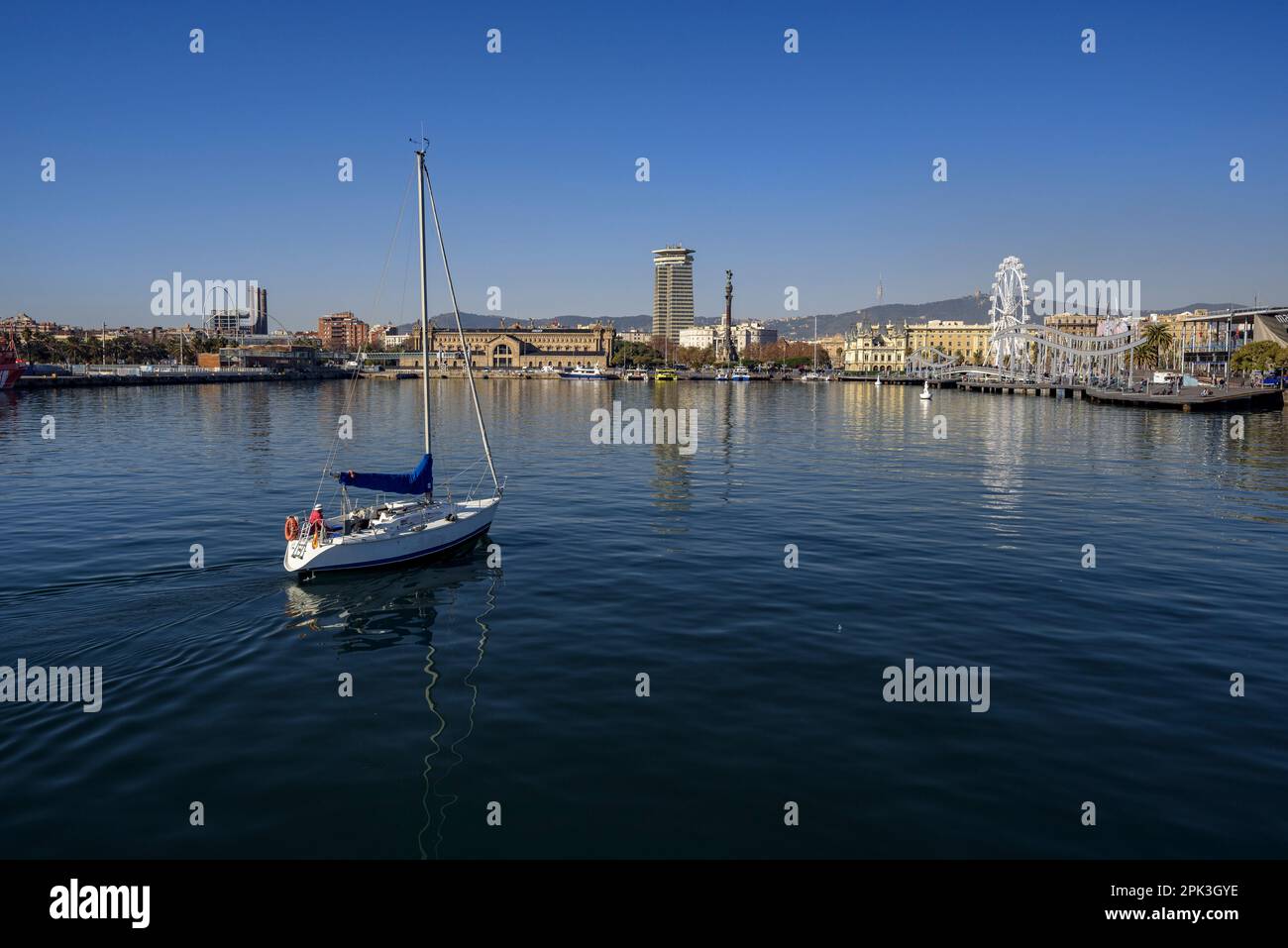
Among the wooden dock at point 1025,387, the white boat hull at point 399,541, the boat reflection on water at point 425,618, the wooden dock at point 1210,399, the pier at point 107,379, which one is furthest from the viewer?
the wooden dock at point 1025,387

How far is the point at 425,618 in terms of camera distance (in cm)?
2209

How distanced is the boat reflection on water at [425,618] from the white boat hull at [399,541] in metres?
0.54

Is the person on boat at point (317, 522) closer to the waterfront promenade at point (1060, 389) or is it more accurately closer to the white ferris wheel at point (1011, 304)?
the waterfront promenade at point (1060, 389)

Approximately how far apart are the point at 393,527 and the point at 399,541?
548 millimetres

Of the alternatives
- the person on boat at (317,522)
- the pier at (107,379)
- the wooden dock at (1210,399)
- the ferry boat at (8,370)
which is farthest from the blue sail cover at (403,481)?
the pier at (107,379)

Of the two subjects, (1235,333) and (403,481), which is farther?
(1235,333)

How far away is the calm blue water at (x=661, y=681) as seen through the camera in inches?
480

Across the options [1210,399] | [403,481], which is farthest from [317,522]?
[1210,399]

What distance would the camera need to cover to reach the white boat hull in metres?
24.4

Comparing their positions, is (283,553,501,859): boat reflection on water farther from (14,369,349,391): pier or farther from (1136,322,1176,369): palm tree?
(1136,322,1176,369): palm tree

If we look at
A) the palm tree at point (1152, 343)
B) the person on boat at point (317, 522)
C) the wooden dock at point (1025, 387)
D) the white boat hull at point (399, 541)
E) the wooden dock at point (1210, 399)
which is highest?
the palm tree at point (1152, 343)

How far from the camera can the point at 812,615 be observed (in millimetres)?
21984

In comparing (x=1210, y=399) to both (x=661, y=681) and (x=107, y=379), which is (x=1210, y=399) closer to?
(x=661, y=681)
